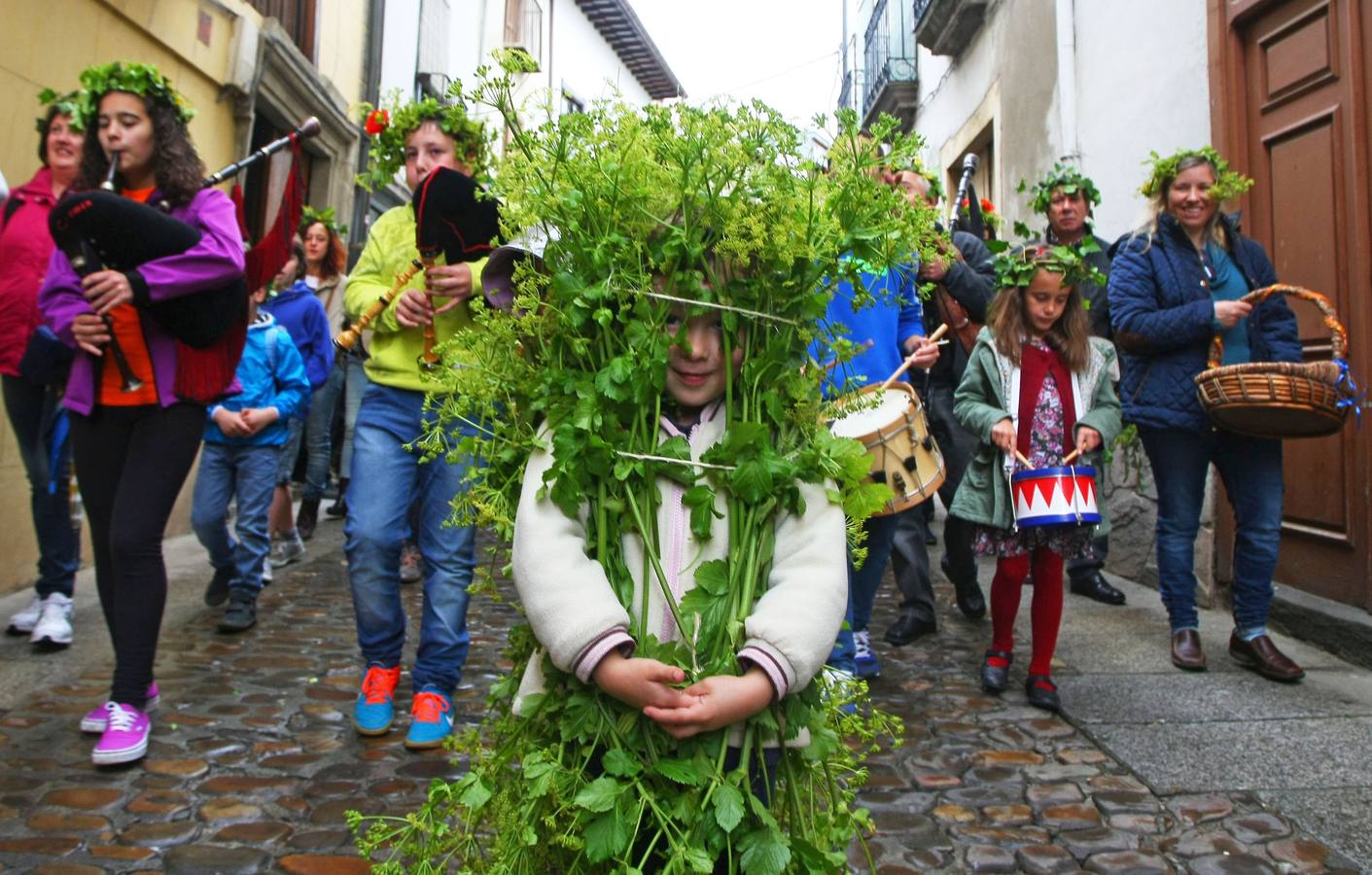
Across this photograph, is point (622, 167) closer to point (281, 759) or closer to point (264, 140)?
point (281, 759)

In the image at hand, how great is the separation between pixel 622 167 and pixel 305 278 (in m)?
5.67

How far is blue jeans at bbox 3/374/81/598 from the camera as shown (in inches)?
180

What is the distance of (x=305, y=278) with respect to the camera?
6965mm

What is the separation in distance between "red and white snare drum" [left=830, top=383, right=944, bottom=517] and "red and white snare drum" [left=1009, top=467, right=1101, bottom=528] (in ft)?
1.10

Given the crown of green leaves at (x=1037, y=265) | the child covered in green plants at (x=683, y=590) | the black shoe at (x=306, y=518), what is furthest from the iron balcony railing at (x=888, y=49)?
the child covered in green plants at (x=683, y=590)

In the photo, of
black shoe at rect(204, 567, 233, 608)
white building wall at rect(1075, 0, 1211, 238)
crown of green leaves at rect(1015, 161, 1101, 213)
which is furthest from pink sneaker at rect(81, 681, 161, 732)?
white building wall at rect(1075, 0, 1211, 238)

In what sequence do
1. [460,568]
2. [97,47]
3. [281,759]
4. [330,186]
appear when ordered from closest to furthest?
[281,759] → [460,568] → [97,47] → [330,186]

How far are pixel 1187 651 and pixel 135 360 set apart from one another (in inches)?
163

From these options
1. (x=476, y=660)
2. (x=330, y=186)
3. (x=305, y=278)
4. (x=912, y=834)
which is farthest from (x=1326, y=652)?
(x=330, y=186)

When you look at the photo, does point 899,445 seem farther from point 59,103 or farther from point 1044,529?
point 59,103

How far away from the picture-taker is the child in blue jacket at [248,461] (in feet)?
17.0

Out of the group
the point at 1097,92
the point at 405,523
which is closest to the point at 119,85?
the point at 405,523

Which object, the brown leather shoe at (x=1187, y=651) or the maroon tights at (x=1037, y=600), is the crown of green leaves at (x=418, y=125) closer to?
the maroon tights at (x=1037, y=600)

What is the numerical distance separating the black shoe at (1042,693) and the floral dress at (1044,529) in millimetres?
470
